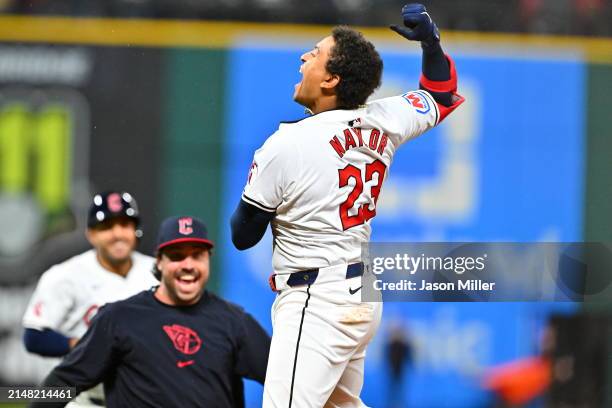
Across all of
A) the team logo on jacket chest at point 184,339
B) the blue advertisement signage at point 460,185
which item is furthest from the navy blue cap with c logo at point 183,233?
the blue advertisement signage at point 460,185

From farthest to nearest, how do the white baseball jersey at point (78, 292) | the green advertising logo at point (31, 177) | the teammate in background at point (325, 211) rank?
the green advertising logo at point (31, 177) → the white baseball jersey at point (78, 292) → the teammate in background at point (325, 211)

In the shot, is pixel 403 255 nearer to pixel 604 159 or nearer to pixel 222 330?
pixel 222 330

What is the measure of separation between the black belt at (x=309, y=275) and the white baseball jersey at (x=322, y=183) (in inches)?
0.6

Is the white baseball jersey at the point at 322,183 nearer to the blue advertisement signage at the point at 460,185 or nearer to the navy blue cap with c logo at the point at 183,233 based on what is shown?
the navy blue cap with c logo at the point at 183,233

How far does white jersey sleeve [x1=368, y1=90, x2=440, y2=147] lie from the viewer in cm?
282

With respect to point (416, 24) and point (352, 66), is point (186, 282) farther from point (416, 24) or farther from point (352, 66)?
point (416, 24)

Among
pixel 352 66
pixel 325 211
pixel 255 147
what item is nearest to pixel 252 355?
pixel 325 211

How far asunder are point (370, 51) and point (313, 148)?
0.29 m

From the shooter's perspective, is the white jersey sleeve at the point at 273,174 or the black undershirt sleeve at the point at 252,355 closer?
the white jersey sleeve at the point at 273,174

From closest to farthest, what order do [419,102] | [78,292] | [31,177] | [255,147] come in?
[419,102], [78,292], [31,177], [255,147]

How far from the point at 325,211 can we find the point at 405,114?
13.3 inches

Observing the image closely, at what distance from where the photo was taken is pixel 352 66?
9.08 feet

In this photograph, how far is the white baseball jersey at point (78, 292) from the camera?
3.99 meters

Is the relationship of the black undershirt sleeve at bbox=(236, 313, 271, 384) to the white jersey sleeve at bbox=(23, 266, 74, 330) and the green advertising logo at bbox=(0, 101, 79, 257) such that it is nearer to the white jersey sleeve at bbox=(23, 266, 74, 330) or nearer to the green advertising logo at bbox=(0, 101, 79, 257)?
the white jersey sleeve at bbox=(23, 266, 74, 330)
